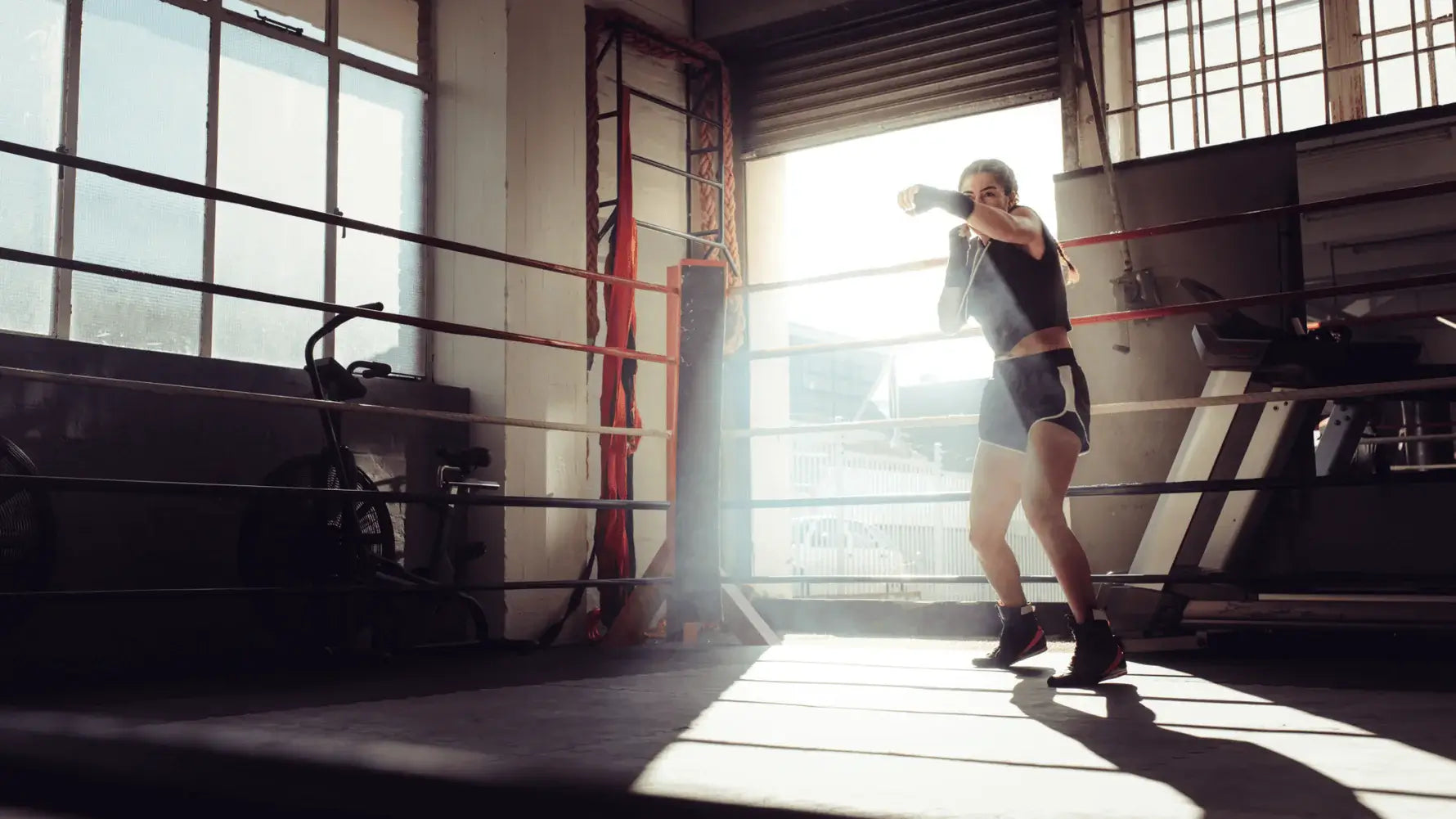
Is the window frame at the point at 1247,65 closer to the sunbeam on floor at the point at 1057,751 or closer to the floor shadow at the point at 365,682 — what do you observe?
the floor shadow at the point at 365,682

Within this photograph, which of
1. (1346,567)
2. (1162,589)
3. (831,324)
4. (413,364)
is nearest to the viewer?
(1162,589)

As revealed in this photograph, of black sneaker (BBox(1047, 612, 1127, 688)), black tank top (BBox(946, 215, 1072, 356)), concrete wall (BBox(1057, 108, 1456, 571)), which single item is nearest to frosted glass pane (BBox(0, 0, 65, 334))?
black tank top (BBox(946, 215, 1072, 356))

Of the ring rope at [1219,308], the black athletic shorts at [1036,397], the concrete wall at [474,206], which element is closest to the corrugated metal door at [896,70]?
the concrete wall at [474,206]

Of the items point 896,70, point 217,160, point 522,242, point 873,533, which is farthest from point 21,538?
point 873,533

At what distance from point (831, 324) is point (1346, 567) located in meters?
21.3

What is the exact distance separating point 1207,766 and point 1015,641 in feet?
4.70

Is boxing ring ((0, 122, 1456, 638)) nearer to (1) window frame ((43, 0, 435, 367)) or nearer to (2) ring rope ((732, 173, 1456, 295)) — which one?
(2) ring rope ((732, 173, 1456, 295))

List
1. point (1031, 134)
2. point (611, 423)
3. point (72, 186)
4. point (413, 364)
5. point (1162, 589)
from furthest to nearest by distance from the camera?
point (1031, 134)
point (611, 423)
point (413, 364)
point (72, 186)
point (1162, 589)

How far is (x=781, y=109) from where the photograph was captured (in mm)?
6691

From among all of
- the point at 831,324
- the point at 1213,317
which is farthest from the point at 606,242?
the point at 831,324

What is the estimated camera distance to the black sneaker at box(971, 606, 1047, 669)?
9.21ft

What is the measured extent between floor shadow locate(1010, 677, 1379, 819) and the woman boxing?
51 cm

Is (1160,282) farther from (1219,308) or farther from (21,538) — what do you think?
(21,538)

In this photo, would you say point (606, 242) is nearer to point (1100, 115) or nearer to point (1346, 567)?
point (1100, 115)
